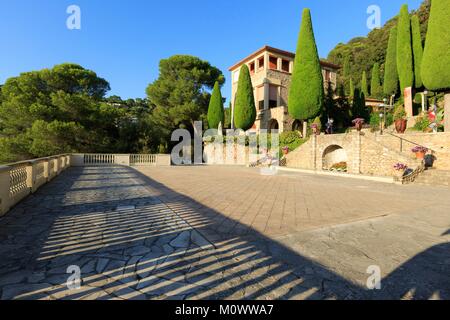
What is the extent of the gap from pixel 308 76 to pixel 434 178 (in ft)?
45.0

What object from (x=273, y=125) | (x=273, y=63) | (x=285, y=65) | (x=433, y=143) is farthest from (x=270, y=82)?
(x=433, y=143)

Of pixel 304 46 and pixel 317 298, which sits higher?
pixel 304 46

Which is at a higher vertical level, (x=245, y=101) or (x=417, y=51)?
(x=417, y=51)

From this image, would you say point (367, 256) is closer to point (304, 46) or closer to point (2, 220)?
point (2, 220)

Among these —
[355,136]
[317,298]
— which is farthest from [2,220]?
[355,136]

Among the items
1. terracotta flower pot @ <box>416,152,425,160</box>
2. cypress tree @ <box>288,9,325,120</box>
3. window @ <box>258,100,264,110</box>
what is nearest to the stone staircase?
terracotta flower pot @ <box>416,152,425,160</box>

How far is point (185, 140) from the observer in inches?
1131

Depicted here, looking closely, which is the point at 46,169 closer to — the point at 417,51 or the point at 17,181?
the point at 17,181

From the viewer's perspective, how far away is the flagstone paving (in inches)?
82.7

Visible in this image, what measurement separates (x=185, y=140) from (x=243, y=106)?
879 centimetres

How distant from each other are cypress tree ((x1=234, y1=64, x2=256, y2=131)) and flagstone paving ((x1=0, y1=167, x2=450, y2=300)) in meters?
21.8

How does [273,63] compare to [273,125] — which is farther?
[273,63]

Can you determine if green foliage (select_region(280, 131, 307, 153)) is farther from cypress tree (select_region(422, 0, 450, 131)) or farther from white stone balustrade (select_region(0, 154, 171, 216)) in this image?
white stone balustrade (select_region(0, 154, 171, 216))

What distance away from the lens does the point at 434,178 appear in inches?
382
